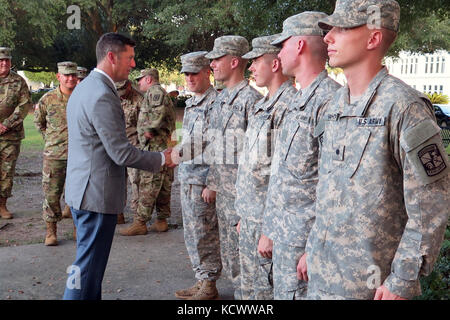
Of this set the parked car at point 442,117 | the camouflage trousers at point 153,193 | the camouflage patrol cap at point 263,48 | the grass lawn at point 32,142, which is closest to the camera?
the camouflage patrol cap at point 263,48

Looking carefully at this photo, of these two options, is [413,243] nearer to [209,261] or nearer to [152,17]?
[209,261]

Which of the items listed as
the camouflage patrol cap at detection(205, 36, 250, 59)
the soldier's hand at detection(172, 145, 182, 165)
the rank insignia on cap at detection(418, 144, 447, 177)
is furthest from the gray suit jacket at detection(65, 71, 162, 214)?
the rank insignia on cap at detection(418, 144, 447, 177)

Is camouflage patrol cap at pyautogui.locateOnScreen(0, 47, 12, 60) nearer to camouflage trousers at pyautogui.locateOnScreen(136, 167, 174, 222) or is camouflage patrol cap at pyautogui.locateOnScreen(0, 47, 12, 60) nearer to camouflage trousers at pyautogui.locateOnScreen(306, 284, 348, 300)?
camouflage trousers at pyautogui.locateOnScreen(136, 167, 174, 222)

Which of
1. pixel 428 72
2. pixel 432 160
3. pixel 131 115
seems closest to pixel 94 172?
pixel 432 160

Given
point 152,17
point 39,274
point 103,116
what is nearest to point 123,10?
point 152,17

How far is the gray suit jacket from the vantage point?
3.67 m

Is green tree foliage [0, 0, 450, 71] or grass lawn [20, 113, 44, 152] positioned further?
grass lawn [20, 113, 44, 152]

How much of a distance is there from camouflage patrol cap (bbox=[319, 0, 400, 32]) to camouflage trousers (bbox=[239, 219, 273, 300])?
1656 millimetres

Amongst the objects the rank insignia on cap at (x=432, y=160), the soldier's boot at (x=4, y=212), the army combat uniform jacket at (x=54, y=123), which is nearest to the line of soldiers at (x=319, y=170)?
the rank insignia on cap at (x=432, y=160)

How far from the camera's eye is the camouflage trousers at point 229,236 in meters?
4.43

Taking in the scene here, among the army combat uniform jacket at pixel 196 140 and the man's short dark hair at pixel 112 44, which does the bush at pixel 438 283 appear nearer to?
the army combat uniform jacket at pixel 196 140

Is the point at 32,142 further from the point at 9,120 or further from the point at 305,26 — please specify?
the point at 305,26

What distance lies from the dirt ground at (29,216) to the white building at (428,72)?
54.2m
